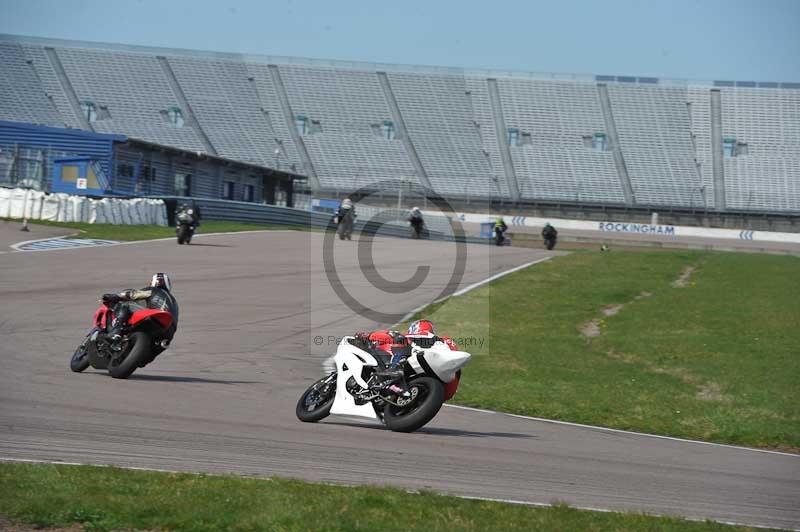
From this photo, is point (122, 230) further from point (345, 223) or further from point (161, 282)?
point (161, 282)

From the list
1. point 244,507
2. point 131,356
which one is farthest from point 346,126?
point 244,507

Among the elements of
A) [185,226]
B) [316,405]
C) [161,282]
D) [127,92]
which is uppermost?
[127,92]

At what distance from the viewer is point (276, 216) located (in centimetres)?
4759

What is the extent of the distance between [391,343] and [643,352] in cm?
849

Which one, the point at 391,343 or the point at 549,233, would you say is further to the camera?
the point at 549,233

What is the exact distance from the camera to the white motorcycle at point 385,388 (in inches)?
375

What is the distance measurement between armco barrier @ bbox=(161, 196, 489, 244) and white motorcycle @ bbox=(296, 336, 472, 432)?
104 feet

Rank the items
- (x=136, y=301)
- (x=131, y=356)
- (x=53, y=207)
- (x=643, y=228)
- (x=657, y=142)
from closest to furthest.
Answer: (x=131, y=356) → (x=136, y=301) → (x=53, y=207) → (x=643, y=228) → (x=657, y=142)

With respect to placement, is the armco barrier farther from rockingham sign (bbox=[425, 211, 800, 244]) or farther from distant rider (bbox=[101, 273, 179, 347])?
distant rider (bbox=[101, 273, 179, 347])

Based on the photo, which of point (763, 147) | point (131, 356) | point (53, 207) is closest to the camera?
point (131, 356)

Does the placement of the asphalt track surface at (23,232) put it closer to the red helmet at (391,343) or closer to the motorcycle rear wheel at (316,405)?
the motorcycle rear wheel at (316,405)

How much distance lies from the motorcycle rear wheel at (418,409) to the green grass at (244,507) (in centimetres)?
278

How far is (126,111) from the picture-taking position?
220 feet

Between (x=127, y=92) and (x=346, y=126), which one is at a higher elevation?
(x=127, y=92)
